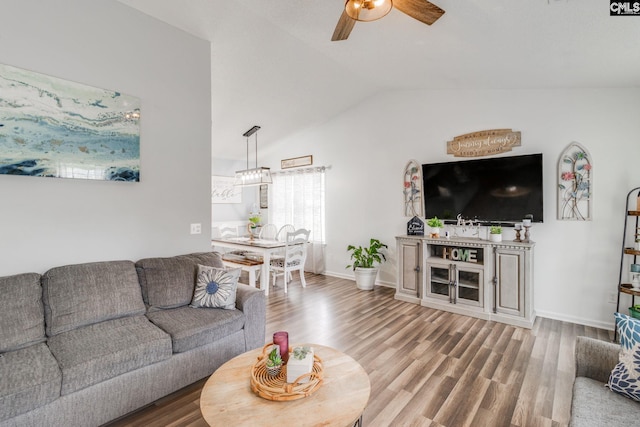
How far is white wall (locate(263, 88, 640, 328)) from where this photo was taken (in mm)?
3260

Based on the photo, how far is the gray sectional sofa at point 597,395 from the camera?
1290 millimetres

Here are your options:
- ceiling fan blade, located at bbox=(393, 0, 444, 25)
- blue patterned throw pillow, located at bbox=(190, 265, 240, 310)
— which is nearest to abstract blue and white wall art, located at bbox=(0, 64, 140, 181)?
blue patterned throw pillow, located at bbox=(190, 265, 240, 310)

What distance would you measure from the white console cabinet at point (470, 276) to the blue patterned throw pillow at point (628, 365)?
6.81ft

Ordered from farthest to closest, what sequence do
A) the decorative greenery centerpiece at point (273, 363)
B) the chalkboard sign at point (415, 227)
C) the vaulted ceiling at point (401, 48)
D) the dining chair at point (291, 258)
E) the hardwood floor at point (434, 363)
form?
the dining chair at point (291, 258), the chalkboard sign at point (415, 227), the vaulted ceiling at point (401, 48), the hardwood floor at point (434, 363), the decorative greenery centerpiece at point (273, 363)

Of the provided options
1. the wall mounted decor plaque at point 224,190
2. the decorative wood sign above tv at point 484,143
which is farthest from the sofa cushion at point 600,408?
the wall mounted decor plaque at point 224,190

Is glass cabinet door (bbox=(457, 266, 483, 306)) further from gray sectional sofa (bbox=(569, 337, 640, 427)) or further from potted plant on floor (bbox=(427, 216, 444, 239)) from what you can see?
gray sectional sofa (bbox=(569, 337, 640, 427))

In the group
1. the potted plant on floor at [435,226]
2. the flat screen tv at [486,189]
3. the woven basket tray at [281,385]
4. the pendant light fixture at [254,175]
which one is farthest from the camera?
the pendant light fixture at [254,175]

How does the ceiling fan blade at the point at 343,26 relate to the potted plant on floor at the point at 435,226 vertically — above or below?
above

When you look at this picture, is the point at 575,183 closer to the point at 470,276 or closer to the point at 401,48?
the point at 470,276

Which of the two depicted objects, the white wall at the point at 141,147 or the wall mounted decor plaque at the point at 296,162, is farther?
the wall mounted decor plaque at the point at 296,162

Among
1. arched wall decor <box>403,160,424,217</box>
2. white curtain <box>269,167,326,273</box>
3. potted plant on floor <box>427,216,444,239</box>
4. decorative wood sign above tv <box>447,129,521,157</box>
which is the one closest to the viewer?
decorative wood sign above tv <box>447,129,521,157</box>

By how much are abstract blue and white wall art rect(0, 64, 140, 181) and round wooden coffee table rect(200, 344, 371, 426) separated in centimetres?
200

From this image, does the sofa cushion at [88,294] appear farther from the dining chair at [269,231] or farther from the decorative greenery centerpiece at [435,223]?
the dining chair at [269,231]

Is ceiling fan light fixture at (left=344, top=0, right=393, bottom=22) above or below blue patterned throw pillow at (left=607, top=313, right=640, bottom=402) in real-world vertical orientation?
above
